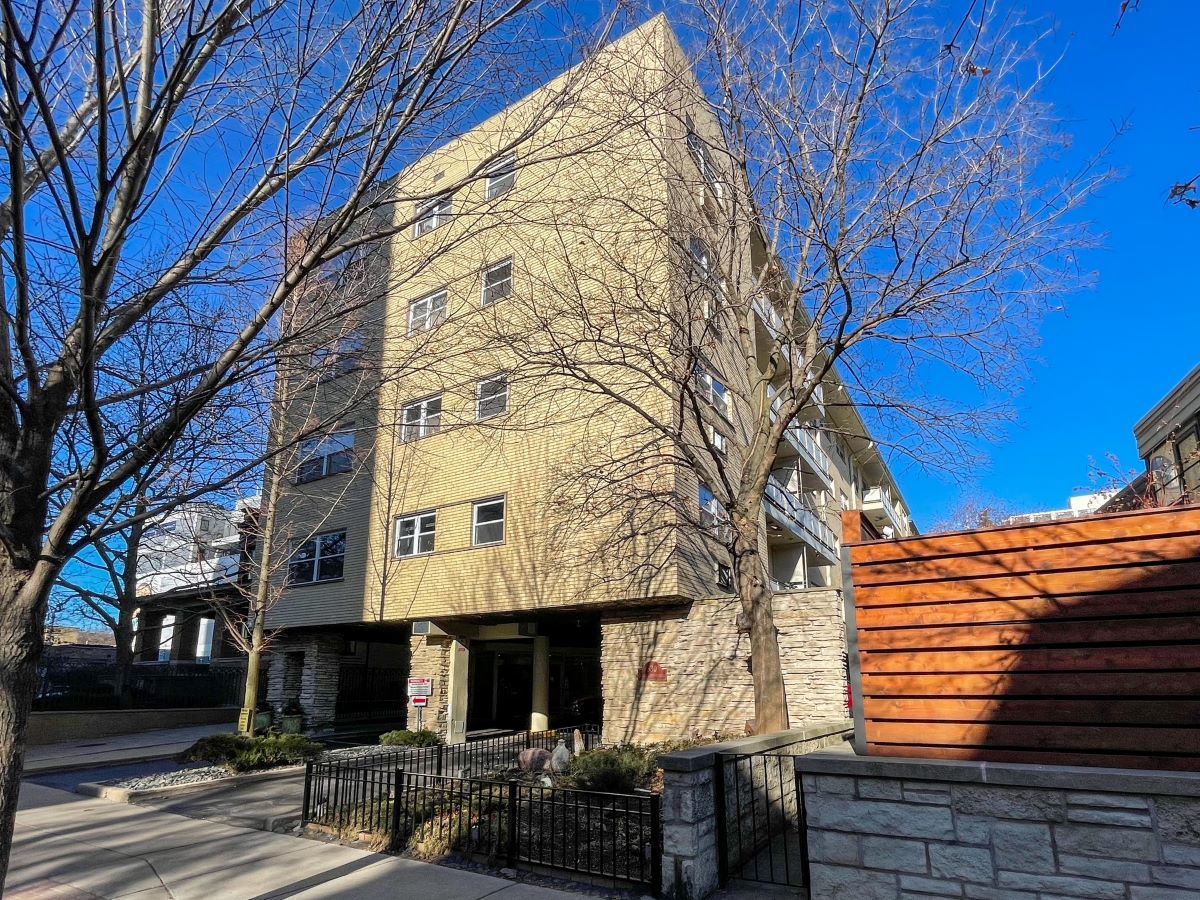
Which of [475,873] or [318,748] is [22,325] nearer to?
[475,873]

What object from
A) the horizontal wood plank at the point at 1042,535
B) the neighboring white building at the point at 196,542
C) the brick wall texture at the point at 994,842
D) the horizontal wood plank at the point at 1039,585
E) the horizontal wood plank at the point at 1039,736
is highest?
the neighboring white building at the point at 196,542

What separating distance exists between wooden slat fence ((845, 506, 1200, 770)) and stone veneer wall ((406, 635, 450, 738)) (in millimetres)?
14906

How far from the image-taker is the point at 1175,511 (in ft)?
14.3

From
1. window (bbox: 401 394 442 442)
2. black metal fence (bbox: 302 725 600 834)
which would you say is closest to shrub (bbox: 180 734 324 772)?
black metal fence (bbox: 302 725 600 834)

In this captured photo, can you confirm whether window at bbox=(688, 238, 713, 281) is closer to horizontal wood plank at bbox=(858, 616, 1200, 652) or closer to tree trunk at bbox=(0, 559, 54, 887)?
horizontal wood plank at bbox=(858, 616, 1200, 652)

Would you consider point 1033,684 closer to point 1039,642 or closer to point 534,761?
point 1039,642

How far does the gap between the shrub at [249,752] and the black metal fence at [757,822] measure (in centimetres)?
921

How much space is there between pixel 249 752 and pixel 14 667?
36.0 feet

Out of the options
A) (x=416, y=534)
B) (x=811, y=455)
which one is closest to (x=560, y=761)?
(x=416, y=534)

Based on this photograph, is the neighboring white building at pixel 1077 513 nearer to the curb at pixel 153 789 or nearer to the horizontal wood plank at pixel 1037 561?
the horizontal wood plank at pixel 1037 561

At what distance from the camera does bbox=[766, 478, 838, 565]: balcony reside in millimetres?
19078

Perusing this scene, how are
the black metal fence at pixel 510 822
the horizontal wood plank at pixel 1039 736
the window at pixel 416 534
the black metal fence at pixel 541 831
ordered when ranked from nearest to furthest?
the horizontal wood plank at pixel 1039 736 → the black metal fence at pixel 541 831 → the black metal fence at pixel 510 822 → the window at pixel 416 534

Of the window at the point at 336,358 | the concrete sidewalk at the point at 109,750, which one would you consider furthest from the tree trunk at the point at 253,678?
the window at the point at 336,358

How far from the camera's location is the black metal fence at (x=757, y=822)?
6219mm
